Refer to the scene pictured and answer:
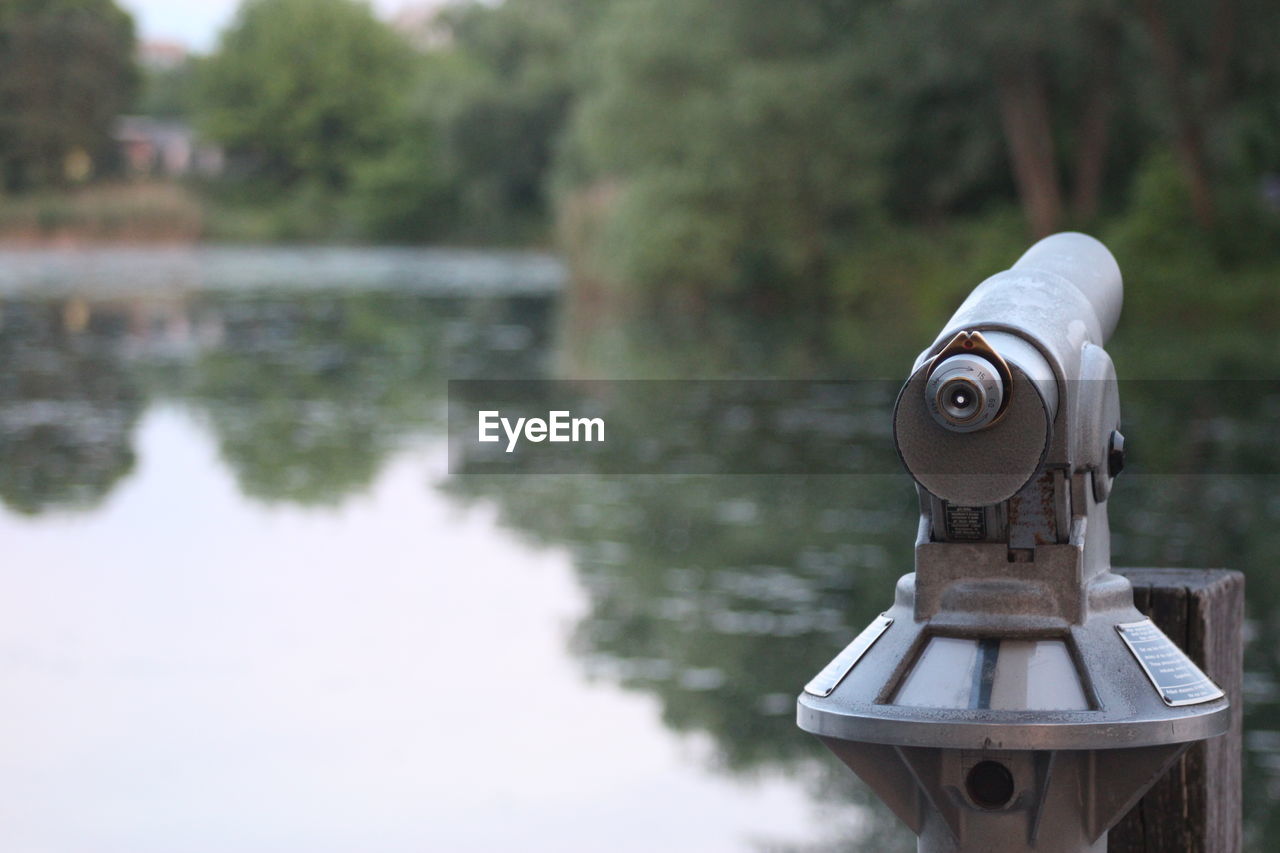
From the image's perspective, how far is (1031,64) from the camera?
1298 inches

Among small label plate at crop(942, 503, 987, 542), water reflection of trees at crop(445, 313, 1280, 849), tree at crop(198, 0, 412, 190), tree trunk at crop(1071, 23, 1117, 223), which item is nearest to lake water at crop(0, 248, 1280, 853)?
water reflection of trees at crop(445, 313, 1280, 849)

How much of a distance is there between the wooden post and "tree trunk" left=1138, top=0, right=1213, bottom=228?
2826 centimetres

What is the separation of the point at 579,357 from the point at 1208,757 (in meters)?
23.3

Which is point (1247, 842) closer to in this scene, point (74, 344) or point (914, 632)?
point (914, 632)

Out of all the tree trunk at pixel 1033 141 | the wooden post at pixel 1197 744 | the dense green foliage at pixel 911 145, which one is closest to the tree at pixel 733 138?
the dense green foliage at pixel 911 145

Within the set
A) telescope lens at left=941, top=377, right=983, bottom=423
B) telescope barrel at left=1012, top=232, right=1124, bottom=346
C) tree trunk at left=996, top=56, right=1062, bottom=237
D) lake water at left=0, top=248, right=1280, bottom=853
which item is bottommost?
lake water at left=0, top=248, right=1280, bottom=853

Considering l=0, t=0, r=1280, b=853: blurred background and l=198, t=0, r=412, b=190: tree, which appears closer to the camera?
l=0, t=0, r=1280, b=853: blurred background

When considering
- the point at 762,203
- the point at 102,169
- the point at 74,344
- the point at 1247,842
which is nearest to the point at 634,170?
the point at 762,203

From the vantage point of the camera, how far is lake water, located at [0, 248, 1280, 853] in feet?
24.0

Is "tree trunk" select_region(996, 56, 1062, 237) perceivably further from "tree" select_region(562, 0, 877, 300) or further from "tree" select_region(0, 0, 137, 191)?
"tree" select_region(0, 0, 137, 191)

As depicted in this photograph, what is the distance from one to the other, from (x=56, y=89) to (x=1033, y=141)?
208 ft

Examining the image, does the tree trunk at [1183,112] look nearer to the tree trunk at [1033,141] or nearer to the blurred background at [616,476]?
the blurred background at [616,476]

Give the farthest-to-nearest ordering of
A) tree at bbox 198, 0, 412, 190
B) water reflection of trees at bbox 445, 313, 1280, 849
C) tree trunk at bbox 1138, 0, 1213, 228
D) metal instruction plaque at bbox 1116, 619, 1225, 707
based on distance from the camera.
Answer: tree at bbox 198, 0, 412, 190 < tree trunk at bbox 1138, 0, 1213, 228 < water reflection of trees at bbox 445, 313, 1280, 849 < metal instruction plaque at bbox 1116, 619, 1225, 707

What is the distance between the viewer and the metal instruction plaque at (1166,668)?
2.21 meters
